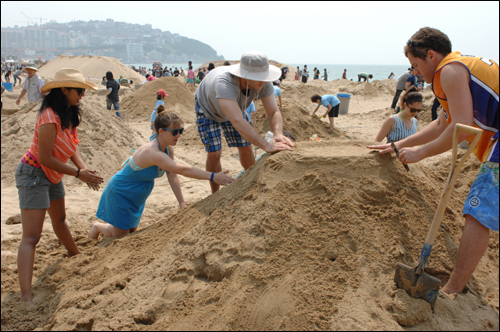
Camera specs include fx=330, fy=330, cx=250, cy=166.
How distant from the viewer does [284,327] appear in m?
1.80

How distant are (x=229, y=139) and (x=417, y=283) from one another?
223 cm

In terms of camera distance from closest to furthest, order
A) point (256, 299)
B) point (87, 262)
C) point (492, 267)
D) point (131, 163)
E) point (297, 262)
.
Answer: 1. point (256, 299)
2. point (297, 262)
3. point (492, 267)
4. point (87, 262)
5. point (131, 163)

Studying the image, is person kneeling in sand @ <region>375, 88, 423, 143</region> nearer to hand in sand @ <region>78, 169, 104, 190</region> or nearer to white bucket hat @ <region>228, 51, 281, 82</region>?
white bucket hat @ <region>228, 51, 281, 82</region>

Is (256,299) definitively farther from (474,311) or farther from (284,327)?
(474,311)

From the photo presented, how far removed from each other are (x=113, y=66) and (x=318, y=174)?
32.9m

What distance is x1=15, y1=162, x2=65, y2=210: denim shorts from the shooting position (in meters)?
2.53

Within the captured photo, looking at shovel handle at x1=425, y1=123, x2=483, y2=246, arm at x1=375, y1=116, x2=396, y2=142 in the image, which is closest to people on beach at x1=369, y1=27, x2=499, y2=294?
shovel handle at x1=425, y1=123, x2=483, y2=246

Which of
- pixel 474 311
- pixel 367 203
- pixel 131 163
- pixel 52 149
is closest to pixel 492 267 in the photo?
pixel 474 311

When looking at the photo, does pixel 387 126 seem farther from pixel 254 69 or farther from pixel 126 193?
pixel 126 193

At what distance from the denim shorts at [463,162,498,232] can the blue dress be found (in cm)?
252

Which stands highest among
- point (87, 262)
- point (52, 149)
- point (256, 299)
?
point (52, 149)

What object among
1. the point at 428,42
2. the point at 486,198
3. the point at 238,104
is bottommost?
the point at 486,198

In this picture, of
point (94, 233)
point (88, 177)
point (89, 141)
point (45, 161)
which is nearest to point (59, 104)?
point (45, 161)

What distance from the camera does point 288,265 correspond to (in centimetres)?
207
